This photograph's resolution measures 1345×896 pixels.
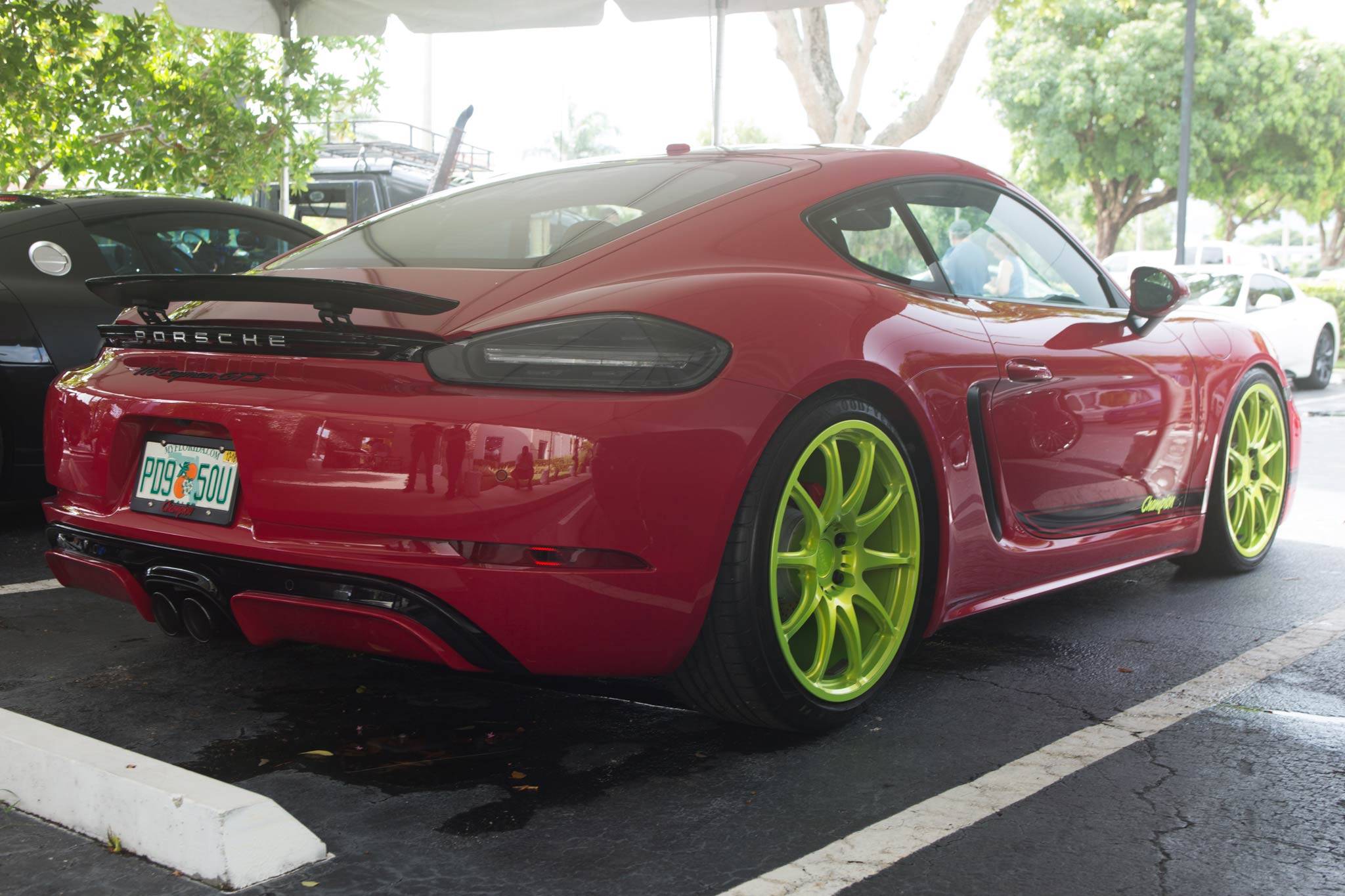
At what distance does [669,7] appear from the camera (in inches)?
334

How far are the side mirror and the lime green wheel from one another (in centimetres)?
64

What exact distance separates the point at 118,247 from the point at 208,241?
50cm

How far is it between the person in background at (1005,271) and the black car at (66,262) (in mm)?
3086

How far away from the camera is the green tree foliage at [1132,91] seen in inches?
1217

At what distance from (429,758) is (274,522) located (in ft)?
2.01

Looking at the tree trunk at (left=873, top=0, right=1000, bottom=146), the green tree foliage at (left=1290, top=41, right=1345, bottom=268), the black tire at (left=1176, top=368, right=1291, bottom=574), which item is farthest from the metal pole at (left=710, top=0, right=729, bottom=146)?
the green tree foliage at (left=1290, top=41, right=1345, bottom=268)

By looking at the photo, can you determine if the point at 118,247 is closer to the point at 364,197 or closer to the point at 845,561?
the point at 845,561

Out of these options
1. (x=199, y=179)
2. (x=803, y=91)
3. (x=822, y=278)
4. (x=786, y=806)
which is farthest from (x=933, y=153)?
(x=803, y=91)

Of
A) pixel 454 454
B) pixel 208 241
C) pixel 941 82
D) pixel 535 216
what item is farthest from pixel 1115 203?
pixel 454 454

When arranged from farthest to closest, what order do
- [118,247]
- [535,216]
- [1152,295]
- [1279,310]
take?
[1279,310] → [118,247] → [1152,295] → [535,216]

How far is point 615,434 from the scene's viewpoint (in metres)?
2.55

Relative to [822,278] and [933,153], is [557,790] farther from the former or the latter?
[933,153]

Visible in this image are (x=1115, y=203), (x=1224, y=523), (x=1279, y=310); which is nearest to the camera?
(x=1224, y=523)

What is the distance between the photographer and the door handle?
3.58m
